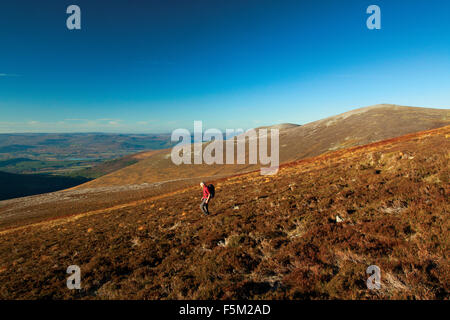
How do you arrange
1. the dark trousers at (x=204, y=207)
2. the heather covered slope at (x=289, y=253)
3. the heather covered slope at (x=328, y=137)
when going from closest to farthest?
the heather covered slope at (x=289, y=253), the dark trousers at (x=204, y=207), the heather covered slope at (x=328, y=137)

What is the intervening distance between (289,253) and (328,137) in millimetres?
120295

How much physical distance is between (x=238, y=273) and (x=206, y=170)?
11458cm

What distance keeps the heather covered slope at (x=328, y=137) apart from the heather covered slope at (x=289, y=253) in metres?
79.5

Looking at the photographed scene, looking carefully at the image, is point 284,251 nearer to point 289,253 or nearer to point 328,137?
point 289,253

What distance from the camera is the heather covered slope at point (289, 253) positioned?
5.00 meters

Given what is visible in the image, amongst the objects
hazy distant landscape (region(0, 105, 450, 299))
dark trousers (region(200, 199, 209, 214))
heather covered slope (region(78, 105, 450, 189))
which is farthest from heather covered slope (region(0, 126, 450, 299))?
heather covered slope (region(78, 105, 450, 189))

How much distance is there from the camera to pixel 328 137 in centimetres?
11138

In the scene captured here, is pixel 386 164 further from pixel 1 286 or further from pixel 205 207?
pixel 1 286

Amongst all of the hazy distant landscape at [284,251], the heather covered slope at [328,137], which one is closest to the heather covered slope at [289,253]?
the hazy distant landscape at [284,251]

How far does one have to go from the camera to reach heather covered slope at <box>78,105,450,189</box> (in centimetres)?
9138

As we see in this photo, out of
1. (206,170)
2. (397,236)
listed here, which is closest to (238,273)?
(397,236)

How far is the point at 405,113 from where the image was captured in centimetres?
11450

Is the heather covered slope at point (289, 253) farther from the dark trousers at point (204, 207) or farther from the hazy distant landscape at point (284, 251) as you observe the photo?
the dark trousers at point (204, 207)

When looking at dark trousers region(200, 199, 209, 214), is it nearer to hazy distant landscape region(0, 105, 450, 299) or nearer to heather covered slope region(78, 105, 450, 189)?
hazy distant landscape region(0, 105, 450, 299)
